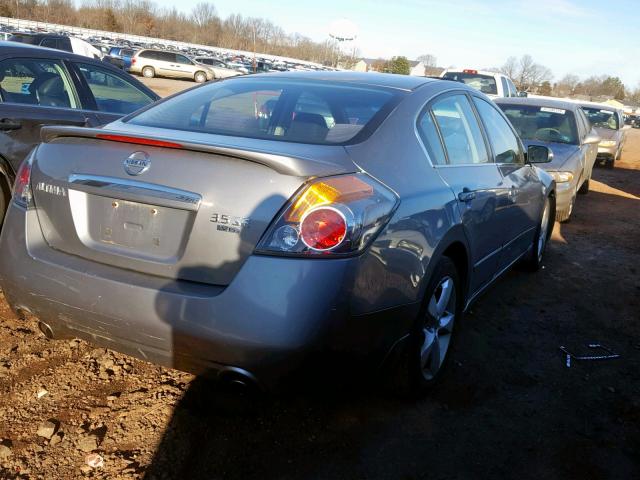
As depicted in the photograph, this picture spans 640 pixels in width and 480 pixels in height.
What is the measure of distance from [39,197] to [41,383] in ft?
3.18

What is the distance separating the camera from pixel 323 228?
2180 mm

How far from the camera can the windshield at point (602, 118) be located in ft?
53.3

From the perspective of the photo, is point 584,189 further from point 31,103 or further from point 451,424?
point 31,103

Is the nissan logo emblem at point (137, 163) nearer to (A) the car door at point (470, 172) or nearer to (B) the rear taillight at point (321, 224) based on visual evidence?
(B) the rear taillight at point (321, 224)

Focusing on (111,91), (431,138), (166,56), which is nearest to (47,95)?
(111,91)

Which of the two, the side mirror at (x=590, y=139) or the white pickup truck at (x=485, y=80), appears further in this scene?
the white pickup truck at (x=485, y=80)

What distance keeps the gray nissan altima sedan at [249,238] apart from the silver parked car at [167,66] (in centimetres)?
3477

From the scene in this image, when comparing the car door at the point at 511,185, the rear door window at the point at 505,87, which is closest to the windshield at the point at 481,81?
the rear door window at the point at 505,87

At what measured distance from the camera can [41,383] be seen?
296 centimetres

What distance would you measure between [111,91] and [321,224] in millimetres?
4073

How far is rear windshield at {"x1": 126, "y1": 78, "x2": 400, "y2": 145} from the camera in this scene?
2770 millimetres

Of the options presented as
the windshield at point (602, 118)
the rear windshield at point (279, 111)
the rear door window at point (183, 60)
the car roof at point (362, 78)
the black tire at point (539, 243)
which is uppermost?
the car roof at point (362, 78)

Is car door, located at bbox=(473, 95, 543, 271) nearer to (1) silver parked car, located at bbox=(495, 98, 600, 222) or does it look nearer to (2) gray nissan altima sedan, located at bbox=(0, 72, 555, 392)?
(2) gray nissan altima sedan, located at bbox=(0, 72, 555, 392)

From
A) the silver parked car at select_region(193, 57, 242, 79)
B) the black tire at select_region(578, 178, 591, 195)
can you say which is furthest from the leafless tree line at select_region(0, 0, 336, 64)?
the black tire at select_region(578, 178, 591, 195)
